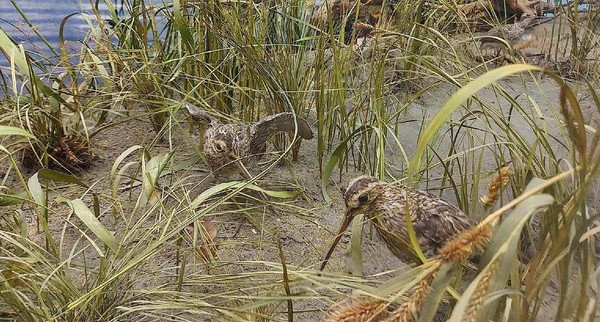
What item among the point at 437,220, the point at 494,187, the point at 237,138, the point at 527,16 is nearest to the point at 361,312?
the point at 494,187

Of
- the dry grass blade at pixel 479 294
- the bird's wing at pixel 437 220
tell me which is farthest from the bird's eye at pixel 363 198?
the dry grass blade at pixel 479 294

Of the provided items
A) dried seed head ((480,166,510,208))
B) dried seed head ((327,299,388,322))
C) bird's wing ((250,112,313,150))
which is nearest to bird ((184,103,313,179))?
bird's wing ((250,112,313,150))

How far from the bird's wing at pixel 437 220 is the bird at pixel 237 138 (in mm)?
561

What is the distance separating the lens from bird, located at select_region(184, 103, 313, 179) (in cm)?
208

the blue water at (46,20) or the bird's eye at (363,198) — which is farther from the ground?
the blue water at (46,20)

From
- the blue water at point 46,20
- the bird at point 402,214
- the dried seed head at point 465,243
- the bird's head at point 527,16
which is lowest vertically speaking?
the bird at point 402,214

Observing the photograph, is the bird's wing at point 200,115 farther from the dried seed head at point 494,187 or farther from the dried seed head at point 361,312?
the dried seed head at point 361,312

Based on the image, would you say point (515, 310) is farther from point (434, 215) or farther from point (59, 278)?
point (59, 278)

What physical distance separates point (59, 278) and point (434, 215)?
0.95 meters

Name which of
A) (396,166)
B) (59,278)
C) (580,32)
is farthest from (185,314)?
(580,32)

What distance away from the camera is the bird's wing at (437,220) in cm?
161

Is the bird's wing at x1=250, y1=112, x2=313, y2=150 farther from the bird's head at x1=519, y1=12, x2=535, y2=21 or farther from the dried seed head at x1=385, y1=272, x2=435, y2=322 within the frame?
the bird's head at x1=519, y1=12, x2=535, y2=21

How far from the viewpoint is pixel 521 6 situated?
4770 millimetres

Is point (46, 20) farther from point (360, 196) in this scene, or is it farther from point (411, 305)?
point (411, 305)
